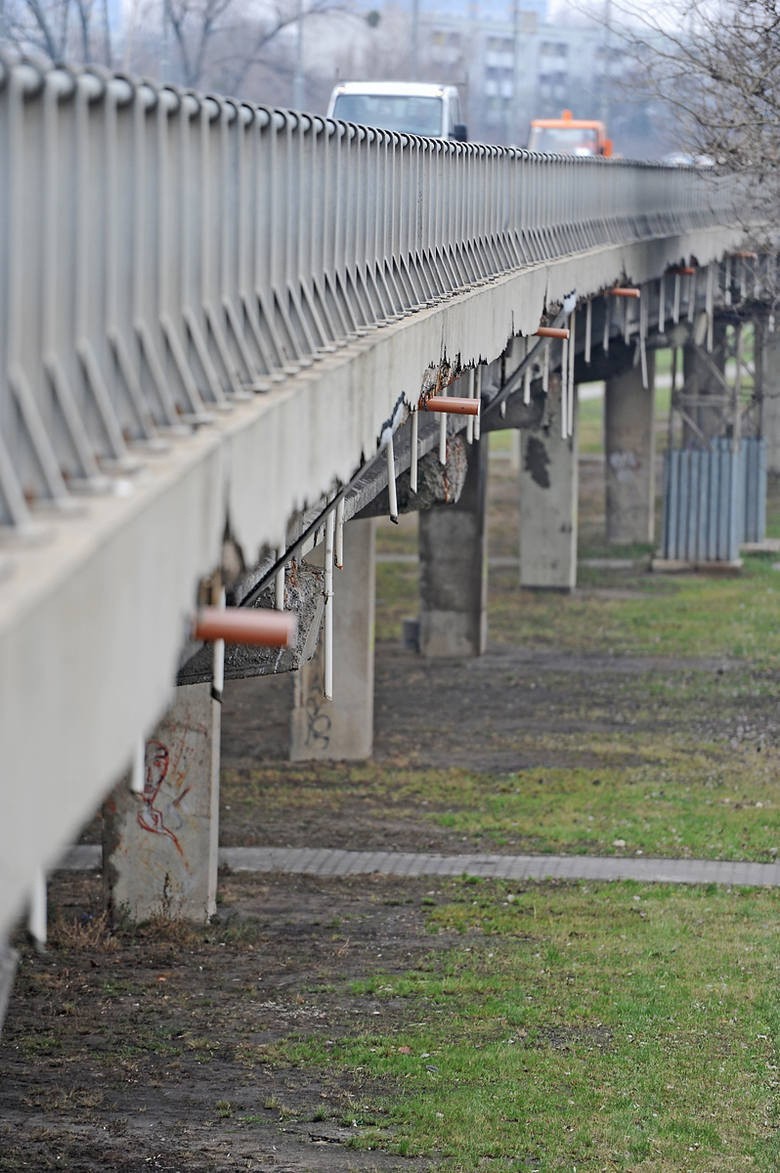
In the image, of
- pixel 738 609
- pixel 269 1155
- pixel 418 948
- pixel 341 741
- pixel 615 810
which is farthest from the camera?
pixel 738 609

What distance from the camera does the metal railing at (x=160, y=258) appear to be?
15.0ft

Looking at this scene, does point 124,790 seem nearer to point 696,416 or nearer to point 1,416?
point 1,416

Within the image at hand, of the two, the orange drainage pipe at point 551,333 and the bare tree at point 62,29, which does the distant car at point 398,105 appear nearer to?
the bare tree at point 62,29

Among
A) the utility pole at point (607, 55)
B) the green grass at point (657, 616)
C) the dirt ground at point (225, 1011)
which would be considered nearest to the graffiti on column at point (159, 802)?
the dirt ground at point (225, 1011)

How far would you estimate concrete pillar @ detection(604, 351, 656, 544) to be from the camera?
41.2 m

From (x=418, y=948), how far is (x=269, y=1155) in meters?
4.58

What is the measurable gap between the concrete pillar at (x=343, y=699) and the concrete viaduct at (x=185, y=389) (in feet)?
20.1

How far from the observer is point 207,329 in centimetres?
654

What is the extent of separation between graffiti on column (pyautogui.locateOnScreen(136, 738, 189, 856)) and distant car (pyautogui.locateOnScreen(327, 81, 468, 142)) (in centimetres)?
1020

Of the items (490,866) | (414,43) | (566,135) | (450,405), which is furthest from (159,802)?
(414,43)

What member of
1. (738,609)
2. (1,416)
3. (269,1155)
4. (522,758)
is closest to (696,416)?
(738,609)

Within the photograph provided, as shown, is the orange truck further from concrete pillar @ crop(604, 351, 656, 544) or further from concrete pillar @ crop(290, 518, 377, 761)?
concrete pillar @ crop(290, 518, 377, 761)

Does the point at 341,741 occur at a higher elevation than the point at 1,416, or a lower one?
lower

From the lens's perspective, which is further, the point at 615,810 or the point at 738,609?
the point at 738,609
